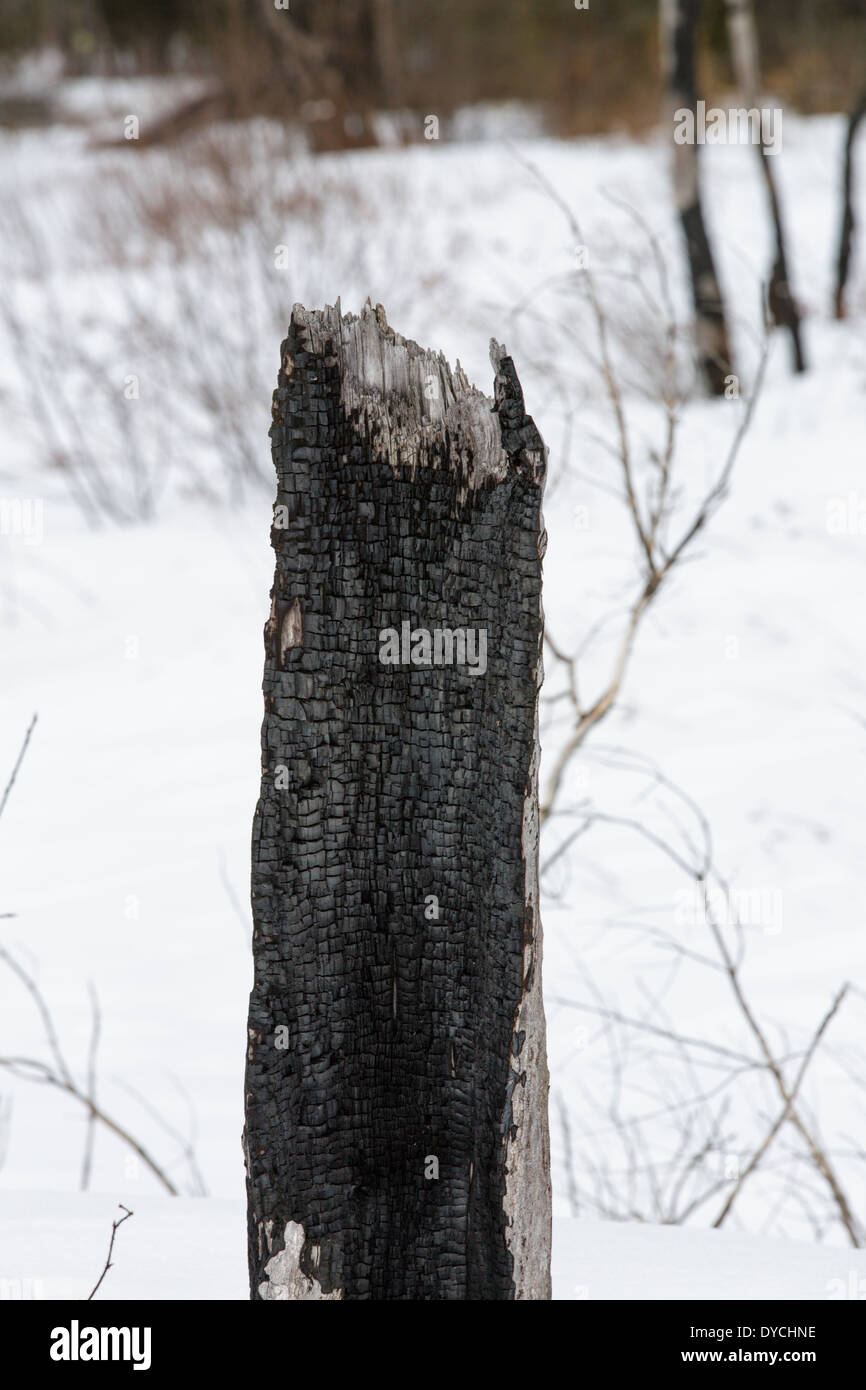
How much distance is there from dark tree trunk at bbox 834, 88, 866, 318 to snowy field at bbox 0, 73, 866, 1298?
0.87 ft

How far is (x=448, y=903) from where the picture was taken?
1.19 m

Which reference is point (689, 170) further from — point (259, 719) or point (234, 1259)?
point (234, 1259)

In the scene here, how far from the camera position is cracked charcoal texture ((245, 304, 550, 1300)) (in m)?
1.14

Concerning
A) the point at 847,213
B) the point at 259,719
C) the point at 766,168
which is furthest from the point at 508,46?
the point at 259,719

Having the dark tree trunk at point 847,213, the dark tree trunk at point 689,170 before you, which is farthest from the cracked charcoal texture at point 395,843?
the dark tree trunk at point 847,213

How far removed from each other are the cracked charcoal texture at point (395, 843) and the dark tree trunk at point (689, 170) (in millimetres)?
5597

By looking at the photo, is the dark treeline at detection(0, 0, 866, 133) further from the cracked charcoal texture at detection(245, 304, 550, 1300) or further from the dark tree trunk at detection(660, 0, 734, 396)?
the cracked charcoal texture at detection(245, 304, 550, 1300)

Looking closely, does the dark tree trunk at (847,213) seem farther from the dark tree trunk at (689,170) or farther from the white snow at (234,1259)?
the white snow at (234,1259)

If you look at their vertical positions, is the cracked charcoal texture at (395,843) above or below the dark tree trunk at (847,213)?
below

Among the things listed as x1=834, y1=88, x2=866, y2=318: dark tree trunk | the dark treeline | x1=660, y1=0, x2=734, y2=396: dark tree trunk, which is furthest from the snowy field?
the dark treeline

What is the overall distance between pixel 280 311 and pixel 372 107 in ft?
24.0

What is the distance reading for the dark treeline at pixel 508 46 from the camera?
12.2 m
